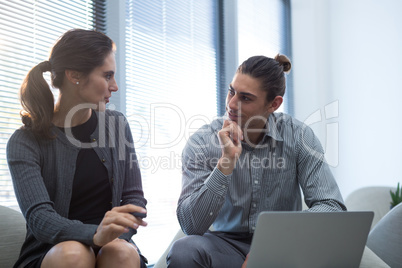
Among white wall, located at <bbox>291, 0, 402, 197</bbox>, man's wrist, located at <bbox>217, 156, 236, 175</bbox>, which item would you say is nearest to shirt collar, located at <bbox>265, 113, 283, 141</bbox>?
man's wrist, located at <bbox>217, 156, 236, 175</bbox>

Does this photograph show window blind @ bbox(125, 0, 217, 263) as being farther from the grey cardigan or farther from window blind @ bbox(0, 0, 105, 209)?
the grey cardigan

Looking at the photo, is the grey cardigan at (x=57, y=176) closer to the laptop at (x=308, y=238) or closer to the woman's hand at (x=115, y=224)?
the woman's hand at (x=115, y=224)

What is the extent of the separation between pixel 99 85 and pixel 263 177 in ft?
2.45

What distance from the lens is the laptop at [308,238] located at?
1.21 metres

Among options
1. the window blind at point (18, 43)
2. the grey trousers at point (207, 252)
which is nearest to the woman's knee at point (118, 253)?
the grey trousers at point (207, 252)

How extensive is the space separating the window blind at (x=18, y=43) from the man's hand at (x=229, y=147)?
93 cm

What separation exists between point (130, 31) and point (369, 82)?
6.89ft

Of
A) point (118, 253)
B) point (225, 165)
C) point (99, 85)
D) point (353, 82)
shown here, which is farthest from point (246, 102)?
point (353, 82)

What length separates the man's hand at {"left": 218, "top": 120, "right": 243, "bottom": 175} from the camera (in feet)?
5.19

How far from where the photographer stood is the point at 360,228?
4.42 feet

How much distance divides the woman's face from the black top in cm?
10

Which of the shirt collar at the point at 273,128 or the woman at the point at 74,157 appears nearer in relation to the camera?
the woman at the point at 74,157

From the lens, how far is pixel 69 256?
1171mm

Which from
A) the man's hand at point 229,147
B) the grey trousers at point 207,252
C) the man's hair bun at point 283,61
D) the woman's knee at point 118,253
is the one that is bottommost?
the grey trousers at point 207,252
